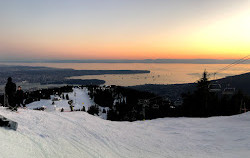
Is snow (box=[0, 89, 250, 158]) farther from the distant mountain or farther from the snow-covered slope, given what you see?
the distant mountain

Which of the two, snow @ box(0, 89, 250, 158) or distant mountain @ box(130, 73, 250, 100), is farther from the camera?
distant mountain @ box(130, 73, 250, 100)

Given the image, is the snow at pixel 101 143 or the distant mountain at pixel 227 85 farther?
the distant mountain at pixel 227 85

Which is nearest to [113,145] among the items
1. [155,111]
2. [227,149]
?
[227,149]

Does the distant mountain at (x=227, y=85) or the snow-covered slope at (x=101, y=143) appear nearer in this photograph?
the snow-covered slope at (x=101, y=143)

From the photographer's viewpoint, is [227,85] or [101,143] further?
[227,85]

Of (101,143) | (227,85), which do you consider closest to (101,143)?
(101,143)

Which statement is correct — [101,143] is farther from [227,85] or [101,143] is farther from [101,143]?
[227,85]

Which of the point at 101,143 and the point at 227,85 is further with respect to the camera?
the point at 227,85

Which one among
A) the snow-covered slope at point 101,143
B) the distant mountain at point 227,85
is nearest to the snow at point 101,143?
the snow-covered slope at point 101,143

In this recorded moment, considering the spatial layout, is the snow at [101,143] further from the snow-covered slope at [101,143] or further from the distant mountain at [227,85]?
the distant mountain at [227,85]

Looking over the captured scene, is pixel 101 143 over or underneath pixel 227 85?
underneath

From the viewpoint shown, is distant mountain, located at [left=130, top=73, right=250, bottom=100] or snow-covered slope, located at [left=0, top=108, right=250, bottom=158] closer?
snow-covered slope, located at [left=0, top=108, right=250, bottom=158]

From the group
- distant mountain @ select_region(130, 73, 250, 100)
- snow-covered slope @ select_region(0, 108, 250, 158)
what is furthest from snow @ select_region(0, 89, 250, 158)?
distant mountain @ select_region(130, 73, 250, 100)
